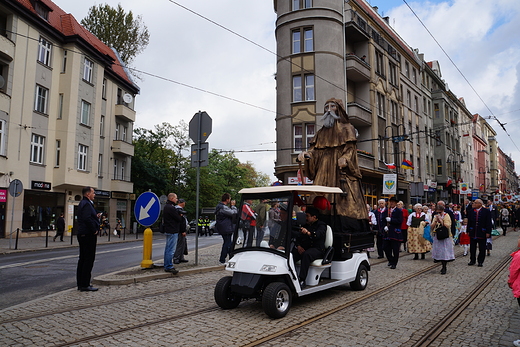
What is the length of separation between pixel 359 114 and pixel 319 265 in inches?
918

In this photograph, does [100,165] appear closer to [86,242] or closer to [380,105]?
[380,105]

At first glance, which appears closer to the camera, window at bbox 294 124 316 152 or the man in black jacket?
the man in black jacket

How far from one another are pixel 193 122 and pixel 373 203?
76.3 ft

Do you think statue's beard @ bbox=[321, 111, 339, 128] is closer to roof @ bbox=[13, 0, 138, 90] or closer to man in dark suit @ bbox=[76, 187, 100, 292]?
man in dark suit @ bbox=[76, 187, 100, 292]

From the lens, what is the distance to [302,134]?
85.9 feet

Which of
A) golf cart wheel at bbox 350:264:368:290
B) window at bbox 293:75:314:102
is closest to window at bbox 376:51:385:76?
window at bbox 293:75:314:102

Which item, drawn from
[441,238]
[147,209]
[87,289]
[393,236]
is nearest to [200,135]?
[147,209]

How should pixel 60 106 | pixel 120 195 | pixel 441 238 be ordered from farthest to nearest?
pixel 120 195
pixel 60 106
pixel 441 238

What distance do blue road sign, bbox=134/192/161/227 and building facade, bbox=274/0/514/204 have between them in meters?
15.1

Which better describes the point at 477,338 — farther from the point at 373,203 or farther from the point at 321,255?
the point at 373,203

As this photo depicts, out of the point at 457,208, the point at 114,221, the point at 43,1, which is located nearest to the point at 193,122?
the point at 457,208

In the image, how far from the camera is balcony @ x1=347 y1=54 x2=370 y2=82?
2772cm

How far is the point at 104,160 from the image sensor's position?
3353 cm

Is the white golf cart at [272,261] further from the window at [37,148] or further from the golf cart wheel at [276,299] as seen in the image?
the window at [37,148]
